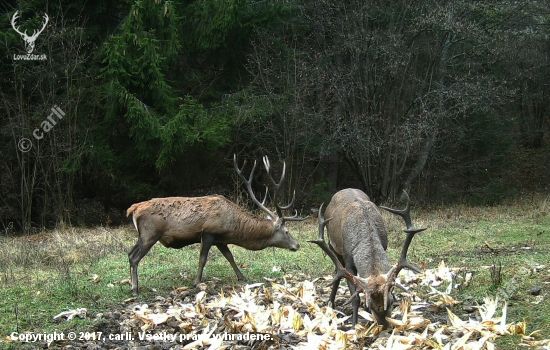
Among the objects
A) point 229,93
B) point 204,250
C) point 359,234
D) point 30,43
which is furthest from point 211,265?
point 30,43

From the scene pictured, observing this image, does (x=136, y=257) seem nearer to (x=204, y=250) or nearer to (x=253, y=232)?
(x=204, y=250)

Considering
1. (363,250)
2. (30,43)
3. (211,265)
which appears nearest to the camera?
(363,250)

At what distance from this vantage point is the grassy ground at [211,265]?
7477 millimetres

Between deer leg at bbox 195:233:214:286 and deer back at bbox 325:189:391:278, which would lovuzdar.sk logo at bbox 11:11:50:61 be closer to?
deer leg at bbox 195:233:214:286

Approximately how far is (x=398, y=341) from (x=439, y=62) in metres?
14.8

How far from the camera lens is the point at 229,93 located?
18188 mm

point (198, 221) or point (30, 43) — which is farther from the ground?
point (30, 43)

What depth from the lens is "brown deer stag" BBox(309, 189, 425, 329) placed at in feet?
20.7

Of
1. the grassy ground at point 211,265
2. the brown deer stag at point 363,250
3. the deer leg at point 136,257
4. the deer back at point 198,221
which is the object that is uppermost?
the brown deer stag at point 363,250

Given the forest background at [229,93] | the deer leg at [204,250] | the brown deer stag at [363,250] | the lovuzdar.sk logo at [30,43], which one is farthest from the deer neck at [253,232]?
the lovuzdar.sk logo at [30,43]

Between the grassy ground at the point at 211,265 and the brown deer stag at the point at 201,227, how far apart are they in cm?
47

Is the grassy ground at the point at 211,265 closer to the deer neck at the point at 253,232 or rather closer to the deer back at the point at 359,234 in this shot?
the deer neck at the point at 253,232

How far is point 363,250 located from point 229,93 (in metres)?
11.9

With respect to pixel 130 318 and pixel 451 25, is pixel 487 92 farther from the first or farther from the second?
pixel 130 318
